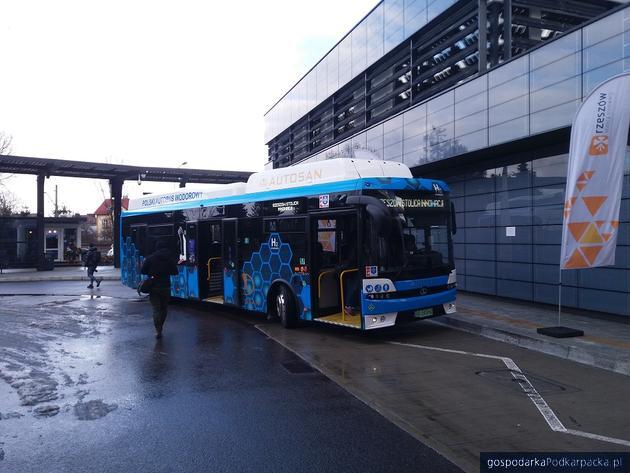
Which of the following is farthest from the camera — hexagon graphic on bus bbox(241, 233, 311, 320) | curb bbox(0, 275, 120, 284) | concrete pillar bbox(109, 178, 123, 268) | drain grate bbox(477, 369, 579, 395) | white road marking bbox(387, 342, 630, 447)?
concrete pillar bbox(109, 178, 123, 268)

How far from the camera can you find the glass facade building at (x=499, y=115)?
36.8 feet

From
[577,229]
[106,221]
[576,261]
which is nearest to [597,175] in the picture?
[577,229]

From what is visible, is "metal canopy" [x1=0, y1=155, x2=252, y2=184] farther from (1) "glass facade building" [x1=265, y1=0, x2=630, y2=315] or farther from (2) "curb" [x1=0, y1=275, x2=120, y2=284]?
(1) "glass facade building" [x1=265, y1=0, x2=630, y2=315]

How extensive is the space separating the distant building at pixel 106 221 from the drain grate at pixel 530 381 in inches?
1770

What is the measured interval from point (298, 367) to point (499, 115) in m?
9.09

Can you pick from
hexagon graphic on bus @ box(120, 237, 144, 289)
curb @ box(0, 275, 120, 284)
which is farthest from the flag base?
curb @ box(0, 275, 120, 284)

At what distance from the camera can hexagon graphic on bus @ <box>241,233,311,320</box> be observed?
10.3 m

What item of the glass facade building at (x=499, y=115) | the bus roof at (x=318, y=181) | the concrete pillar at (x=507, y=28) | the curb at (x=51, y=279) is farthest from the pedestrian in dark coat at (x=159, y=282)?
the curb at (x=51, y=279)

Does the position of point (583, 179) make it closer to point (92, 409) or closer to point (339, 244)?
point (339, 244)

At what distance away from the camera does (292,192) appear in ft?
35.0

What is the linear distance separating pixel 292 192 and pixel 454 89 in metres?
7.42

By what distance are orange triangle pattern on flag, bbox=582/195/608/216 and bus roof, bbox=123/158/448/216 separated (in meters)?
2.52

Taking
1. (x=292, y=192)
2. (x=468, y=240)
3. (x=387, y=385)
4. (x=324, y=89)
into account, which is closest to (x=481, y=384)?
(x=387, y=385)

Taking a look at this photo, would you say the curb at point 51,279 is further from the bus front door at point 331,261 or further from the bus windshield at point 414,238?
the bus windshield at point 414,238
